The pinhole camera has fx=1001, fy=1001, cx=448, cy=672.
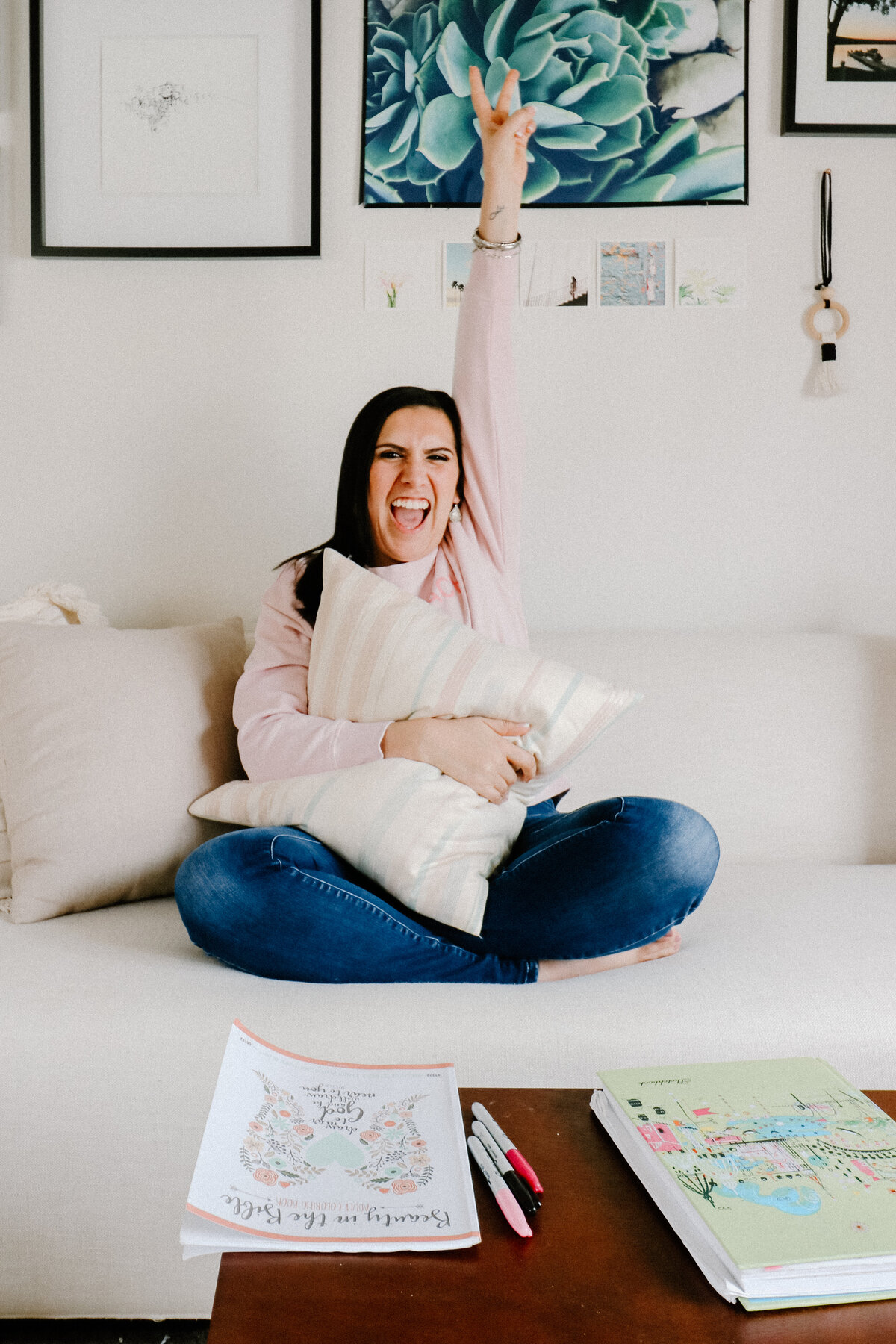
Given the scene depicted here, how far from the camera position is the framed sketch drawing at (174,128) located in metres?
2.00

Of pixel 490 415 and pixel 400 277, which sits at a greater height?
pixel 400 277

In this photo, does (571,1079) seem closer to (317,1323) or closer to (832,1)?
(317,1323)

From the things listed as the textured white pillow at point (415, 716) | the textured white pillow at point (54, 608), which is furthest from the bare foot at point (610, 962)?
the textured white pillow at point (54, 608)

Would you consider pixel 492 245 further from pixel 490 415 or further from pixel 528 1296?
pixel 528 1296

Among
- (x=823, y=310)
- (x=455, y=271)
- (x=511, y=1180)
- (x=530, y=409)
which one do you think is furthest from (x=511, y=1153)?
(x=823, y=310)

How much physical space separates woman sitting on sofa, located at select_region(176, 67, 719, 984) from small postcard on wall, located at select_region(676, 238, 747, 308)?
49cm

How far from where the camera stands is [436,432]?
5.42ft

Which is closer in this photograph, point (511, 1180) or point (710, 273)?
point (511, 1180)

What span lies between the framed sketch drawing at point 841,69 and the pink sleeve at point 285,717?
139cm

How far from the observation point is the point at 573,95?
198cm

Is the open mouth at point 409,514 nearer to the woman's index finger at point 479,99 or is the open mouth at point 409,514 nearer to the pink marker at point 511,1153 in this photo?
the woman's index finger at point 479,99

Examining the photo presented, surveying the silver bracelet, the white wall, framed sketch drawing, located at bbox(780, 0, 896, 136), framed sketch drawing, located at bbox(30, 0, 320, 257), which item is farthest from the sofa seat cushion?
framed sketch drawing, located at bbox(780, 0, 896, 136)

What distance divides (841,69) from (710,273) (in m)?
0.47

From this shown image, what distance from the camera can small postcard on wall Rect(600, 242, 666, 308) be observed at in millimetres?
2004
